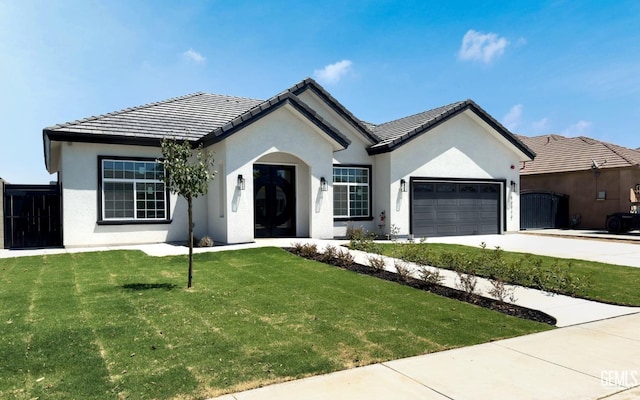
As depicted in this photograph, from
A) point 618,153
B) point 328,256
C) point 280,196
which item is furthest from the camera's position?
point 618,153

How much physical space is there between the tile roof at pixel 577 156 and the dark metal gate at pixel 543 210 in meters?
1.92

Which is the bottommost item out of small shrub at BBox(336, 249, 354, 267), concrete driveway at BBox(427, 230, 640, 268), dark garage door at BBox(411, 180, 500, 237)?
concrete driveway at BBox(427, 230, 640, 268)

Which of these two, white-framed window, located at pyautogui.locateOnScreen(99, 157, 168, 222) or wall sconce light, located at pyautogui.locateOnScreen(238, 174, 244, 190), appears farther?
white-framed window, located at pyautogui.locateOnScreen(99, 157, 168, 222)

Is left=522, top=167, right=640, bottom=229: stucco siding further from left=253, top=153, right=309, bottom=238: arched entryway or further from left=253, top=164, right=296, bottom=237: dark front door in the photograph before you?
left=253, top=164, right=296, bottom=237: dark front door

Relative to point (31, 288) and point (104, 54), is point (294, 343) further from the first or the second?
point (104, 54)

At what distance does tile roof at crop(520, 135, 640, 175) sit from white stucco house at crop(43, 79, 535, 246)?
594 cm

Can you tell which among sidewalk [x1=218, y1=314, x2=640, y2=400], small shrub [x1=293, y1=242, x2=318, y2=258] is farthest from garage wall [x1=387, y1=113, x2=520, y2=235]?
sidewalk [x1=218, y1=314, x2=640, y2=400]

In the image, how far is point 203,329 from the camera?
573 centimetres

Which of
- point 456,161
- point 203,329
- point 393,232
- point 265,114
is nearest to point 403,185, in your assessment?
point 393,232

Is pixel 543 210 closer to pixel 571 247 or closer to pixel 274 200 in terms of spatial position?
pixel 571 247

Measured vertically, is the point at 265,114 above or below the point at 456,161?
above

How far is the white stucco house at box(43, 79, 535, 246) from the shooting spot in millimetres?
14477

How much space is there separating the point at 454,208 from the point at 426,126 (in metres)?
4.18

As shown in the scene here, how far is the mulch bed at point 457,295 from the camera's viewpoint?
6637 mm
